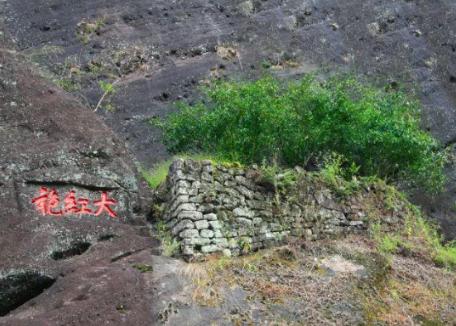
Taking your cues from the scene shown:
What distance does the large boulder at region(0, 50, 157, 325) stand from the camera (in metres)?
6.71

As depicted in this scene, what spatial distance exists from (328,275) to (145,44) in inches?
489

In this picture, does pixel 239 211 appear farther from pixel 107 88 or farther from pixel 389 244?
pixel 107 88

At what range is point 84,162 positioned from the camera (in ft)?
26.9

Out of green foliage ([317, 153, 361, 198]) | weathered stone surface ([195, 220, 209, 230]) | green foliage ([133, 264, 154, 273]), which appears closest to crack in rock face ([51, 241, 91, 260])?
green foliage ([133, 264, 154, 273])

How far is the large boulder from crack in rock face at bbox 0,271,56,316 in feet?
0.04

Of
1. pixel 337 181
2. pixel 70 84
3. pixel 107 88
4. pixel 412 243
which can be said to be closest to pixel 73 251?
pixel 337 181

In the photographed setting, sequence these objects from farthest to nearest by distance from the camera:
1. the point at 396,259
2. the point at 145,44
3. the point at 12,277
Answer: the point at 145,44 < the point at 396,259 < the point at 12,277

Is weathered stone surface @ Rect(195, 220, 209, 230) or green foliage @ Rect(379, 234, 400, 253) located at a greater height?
weathered stone surface @ Rect(195, 220, 209, 230)

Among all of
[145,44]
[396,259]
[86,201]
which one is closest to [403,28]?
[145,44]

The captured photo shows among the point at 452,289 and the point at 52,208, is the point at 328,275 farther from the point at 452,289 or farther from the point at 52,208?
the point at 52,208

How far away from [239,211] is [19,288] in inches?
132

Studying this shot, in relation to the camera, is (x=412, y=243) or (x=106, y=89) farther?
(x=106, y=89)

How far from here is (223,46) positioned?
18.9 m

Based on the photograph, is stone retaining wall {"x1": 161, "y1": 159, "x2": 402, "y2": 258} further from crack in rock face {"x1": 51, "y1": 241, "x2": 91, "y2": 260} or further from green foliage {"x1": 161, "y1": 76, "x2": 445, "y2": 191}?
green foliage {"x1": 161, "y1": 76, "x2": 445, "y2": 191}
